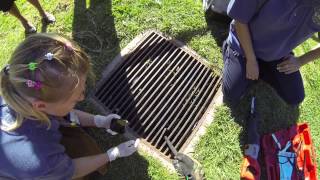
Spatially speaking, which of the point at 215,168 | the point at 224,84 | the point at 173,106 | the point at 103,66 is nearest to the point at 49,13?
the point at 103,66

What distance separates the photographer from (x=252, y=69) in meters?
2.88

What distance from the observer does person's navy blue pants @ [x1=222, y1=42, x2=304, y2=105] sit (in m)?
2.92

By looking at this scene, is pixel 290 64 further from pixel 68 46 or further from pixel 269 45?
pixel 68 46

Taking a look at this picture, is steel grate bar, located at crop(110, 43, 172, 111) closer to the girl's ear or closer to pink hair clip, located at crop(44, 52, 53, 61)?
the girl's ear

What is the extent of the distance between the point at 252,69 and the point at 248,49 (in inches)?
7.7

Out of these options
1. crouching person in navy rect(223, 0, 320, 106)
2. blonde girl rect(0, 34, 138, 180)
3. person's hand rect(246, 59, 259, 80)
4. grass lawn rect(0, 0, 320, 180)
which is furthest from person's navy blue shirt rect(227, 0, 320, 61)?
blonde girl rect(0, 34, 138, 180)

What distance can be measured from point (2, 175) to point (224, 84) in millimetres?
1658

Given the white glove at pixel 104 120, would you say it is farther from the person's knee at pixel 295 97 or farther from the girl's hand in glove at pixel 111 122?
the person's knee at pixel 295 97

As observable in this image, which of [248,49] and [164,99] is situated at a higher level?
[248,49]

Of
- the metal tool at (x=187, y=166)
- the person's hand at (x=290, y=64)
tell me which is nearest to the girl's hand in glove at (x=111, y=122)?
the metal tool at (x=187, y=166)

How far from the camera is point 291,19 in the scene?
2391mm

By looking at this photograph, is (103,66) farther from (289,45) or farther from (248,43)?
(289,45)

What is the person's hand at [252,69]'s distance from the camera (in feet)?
9.34

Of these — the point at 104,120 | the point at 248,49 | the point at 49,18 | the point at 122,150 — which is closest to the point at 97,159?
the point at 122,150
